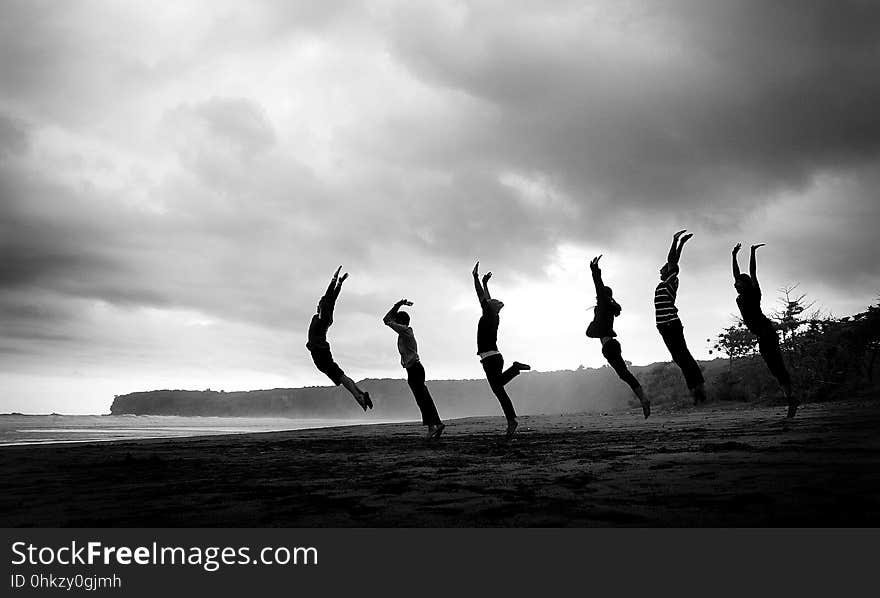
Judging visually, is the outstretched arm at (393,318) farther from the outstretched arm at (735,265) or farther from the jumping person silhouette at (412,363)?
the outstretched arm at (735,265)

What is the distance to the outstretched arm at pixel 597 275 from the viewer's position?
998cm

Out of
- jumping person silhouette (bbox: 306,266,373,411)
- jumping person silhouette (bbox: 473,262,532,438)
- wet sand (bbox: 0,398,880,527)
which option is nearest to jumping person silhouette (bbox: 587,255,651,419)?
jumping person silhouette (bbox: 473,262,532,438)

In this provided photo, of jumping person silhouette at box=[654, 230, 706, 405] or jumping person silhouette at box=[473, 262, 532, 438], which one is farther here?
jumping person silhouette at box=[473, 262, 532, 438]

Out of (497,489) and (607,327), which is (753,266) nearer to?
(607,327)

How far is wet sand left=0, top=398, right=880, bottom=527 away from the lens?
289 cm

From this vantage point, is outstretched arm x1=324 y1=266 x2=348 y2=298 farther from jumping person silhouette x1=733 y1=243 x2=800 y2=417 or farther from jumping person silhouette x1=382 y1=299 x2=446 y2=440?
jumping person silhouette x1=733 y1=243 x2=800 y2=417

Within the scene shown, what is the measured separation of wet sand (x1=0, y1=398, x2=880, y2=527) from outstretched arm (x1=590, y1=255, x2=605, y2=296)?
416cm

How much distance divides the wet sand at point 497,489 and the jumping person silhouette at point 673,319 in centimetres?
221

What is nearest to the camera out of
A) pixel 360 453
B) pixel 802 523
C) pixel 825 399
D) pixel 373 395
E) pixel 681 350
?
pixel 802 523

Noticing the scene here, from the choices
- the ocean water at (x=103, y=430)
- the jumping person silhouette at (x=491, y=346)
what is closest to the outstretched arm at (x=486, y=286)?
the jumping person silhouette at (x=491, y=346)

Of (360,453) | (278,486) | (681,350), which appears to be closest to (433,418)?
(360,453)
